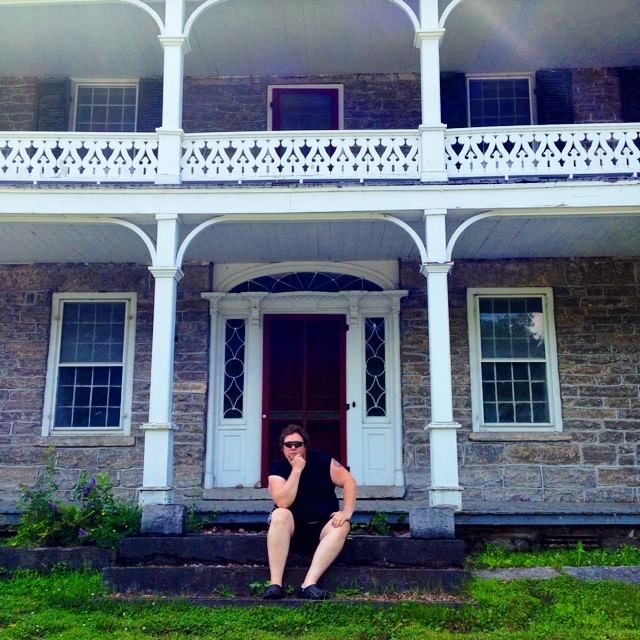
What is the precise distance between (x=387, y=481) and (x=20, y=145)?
570cm

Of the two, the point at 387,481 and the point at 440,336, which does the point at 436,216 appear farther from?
the point at 387,481

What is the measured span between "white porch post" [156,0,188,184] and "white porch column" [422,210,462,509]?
106 inches

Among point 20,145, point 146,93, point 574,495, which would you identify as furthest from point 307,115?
point 574,495

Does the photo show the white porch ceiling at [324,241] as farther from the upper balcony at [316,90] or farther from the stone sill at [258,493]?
the stone sill at [258,493]

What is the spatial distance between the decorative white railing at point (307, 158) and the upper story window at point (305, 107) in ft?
6.51

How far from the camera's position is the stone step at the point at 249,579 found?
559 centimetres

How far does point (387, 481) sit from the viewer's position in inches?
346

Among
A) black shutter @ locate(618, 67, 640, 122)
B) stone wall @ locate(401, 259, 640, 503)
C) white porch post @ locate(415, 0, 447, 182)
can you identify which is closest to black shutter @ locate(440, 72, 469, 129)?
white porch post @ locate(415, 0, 447, 182)

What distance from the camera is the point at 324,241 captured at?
8383 millimetres

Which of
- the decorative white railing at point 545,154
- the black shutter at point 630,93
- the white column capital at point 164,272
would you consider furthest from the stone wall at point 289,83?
the white column capital at point 164,272

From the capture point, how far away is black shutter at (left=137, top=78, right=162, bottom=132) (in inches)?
367

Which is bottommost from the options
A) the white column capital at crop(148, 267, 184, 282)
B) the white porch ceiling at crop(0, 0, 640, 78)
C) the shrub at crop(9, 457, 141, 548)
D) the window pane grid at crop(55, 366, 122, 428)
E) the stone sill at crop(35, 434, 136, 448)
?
the shrub at crop(9, 457, 141, 548)

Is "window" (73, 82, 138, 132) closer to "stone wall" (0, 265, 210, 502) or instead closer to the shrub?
"stone wall" (0, 265, 210, 502)

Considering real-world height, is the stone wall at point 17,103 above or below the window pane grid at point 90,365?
above
